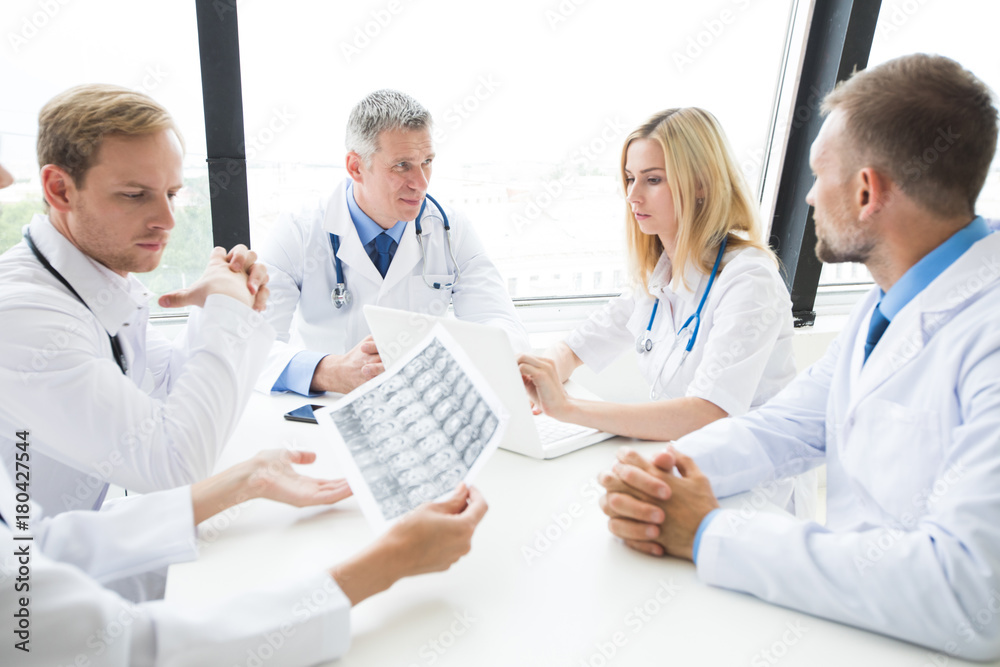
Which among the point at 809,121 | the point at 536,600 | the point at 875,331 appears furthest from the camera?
the point at 809,121

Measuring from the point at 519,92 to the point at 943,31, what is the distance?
1.83 metres

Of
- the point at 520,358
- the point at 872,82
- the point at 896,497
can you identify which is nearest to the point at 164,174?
the point at 520,358

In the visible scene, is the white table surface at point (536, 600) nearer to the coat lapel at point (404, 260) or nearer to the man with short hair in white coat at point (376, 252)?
the man with short hair in white coat at point (376, 252)

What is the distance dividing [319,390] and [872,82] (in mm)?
1233

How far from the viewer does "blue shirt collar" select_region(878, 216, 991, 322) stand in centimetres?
96

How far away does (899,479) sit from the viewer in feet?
3.01

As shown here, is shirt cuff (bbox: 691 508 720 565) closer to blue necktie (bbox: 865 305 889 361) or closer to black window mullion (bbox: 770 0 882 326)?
blue necktie (bbox: 865 305 889 361)

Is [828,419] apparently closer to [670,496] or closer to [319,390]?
[670,496]

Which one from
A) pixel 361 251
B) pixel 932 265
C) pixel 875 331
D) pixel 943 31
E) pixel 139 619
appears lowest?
pixel 139 619

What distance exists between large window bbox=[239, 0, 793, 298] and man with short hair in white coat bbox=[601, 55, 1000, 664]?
125cm

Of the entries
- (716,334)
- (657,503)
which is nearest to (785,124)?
(716,334)

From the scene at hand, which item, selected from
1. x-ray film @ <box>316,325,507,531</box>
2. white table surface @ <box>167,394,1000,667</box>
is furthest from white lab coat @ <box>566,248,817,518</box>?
x-ray film @ <box>316,325,507,531</box>

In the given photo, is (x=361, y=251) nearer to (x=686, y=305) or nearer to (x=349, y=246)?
(x=349, y=246)

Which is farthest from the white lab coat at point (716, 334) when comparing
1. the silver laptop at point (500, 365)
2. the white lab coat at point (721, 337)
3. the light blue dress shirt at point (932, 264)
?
the light blue dress shirt at point (932, 264)
